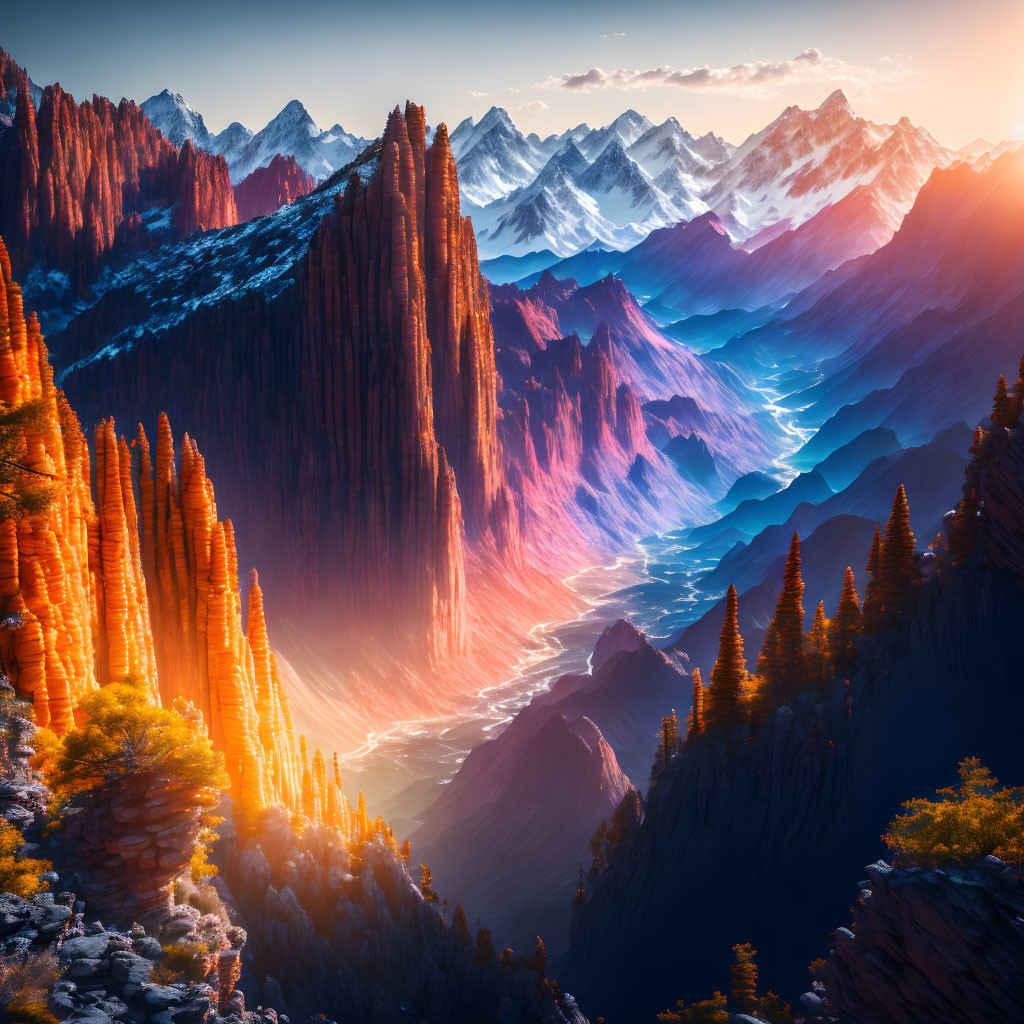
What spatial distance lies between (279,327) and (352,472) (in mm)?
16409

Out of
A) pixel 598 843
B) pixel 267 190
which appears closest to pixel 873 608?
pixel 598 843

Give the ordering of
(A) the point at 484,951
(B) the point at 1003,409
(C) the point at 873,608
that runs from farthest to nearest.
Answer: (B) the point at 1003,409 < (C) the point at 873,608 < (A) the point at 484,951

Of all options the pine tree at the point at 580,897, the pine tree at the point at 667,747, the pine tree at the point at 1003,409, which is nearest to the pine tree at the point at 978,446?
the pine tree at the point at 1003,409

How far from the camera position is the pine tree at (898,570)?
114 feet

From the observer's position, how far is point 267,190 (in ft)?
556

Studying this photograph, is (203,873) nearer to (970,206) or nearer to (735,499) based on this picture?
(735,499)

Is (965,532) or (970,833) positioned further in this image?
(965,532)

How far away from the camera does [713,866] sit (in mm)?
33312

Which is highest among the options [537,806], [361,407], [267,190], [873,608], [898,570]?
[267,190]

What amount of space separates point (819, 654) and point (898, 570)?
4897mm

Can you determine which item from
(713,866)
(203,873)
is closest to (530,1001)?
(713,866)

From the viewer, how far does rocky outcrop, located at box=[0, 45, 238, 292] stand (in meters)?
118

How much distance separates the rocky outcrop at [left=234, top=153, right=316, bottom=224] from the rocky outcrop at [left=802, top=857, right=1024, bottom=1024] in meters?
171

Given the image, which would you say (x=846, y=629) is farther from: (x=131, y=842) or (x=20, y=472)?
(x=20, y=472)
